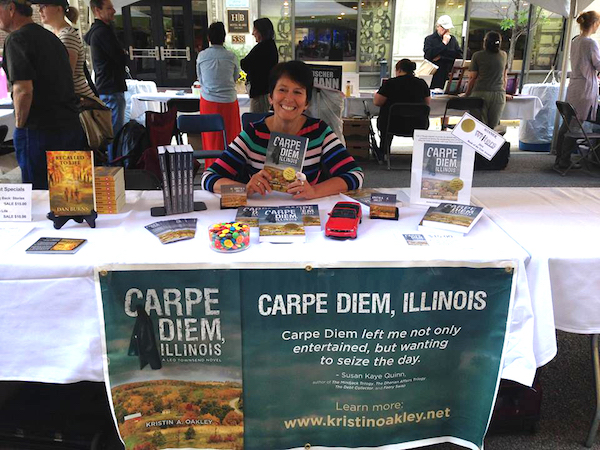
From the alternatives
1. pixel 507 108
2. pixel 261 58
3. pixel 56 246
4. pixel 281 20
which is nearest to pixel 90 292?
pixel 56 246

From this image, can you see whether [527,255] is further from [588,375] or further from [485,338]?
[588,375]

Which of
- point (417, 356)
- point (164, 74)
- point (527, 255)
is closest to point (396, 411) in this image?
point (417, 356)

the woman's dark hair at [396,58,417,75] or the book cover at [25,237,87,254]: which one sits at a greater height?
the woman's dark hair at [396,58,417,75]

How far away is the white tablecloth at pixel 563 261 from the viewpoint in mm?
1539

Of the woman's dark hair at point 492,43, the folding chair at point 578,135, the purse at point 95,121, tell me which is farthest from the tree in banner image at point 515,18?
the purse at point 95,121

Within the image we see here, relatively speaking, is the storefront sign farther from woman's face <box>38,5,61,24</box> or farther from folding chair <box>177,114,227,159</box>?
woman's face <box>38,5,61,24</box>

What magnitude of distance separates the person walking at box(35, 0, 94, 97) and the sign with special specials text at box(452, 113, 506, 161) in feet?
A: 8.78

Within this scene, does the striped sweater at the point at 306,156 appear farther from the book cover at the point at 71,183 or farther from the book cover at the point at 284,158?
the book cover at the point at 71,183

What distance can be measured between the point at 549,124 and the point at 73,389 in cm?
660

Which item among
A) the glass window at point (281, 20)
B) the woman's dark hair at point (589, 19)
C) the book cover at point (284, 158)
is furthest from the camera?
the glass window at point (281, 20)

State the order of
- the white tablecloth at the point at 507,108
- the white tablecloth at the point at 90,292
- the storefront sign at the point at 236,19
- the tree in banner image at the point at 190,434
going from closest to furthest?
the white tablecloth at the point at 90,292 → the tree in banner image at the point at 190,434 → the white tablecloth at the point at 507,108 → the storefront sign at the point at 236,19

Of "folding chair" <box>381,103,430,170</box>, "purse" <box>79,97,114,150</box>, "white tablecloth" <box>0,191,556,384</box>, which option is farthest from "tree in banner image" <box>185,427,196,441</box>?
"folding chair" <box>381,103,430,170</box>

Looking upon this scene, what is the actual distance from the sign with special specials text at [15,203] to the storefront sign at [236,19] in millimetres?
9326

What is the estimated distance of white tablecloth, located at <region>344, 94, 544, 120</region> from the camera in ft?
20.1
